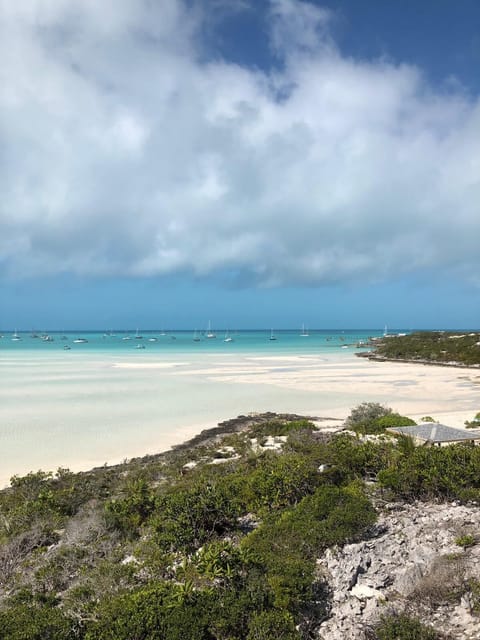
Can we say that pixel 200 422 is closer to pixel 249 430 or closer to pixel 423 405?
pixel 249 430

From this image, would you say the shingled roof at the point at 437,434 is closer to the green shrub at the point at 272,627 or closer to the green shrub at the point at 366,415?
the green shrub at the point at 366,415

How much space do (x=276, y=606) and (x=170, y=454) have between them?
12349 millimetres

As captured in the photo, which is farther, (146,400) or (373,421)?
(146,400)

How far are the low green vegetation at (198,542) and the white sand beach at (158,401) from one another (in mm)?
5651

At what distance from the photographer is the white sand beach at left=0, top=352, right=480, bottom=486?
19.7 metres

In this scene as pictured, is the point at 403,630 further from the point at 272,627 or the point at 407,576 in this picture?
the point at 272,627

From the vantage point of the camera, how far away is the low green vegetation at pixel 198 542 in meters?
5.66

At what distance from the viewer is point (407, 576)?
22.1 feet

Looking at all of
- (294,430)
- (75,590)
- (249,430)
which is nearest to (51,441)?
(249,430)

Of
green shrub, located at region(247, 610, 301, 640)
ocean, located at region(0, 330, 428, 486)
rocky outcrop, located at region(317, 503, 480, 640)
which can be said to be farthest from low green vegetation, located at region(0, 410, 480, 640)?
ocean, located at region(0, 330, 428, 486)

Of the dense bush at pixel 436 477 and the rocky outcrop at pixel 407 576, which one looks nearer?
the rocky outcrop at pixel 407 576

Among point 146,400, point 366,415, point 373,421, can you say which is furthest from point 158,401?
point 373,421

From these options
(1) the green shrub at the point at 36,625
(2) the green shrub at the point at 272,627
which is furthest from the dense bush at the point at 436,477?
(1) the green shrub at the point at 36,625

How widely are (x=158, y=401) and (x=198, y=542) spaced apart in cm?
2358
